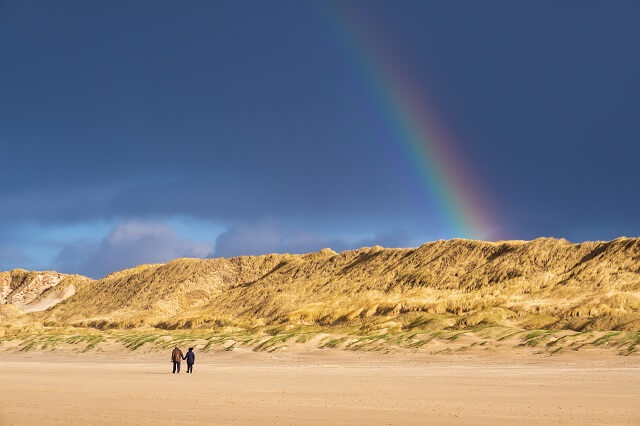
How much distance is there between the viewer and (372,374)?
29594mm

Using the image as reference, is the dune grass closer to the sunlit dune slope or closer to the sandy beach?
the sandy beach

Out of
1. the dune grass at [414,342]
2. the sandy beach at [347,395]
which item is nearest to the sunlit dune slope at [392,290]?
the dune grass at [414,342]

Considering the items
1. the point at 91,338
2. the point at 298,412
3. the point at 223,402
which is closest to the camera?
the point at 298,412

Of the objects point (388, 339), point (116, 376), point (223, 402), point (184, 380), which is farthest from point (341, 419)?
point (388, 339)

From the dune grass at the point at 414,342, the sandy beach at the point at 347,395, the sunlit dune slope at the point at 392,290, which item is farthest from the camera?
the sunlit dune slope at the point at 392,290

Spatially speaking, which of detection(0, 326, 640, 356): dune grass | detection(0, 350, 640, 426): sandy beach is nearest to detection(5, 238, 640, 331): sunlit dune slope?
detection(0, 326, 640, 356): dune grass

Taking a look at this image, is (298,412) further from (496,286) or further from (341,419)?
(496,286)

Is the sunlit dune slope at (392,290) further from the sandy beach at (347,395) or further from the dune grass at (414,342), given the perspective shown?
the sandy beach at (347,395)

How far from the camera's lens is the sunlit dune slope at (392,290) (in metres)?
63.2

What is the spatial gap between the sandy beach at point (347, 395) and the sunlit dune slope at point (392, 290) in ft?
93.6

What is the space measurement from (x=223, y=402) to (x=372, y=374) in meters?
11.9

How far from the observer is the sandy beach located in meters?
15.4

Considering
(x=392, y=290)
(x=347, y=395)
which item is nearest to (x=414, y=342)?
(x=347, y=395)

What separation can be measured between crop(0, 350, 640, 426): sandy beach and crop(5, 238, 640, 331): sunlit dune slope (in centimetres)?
2853
